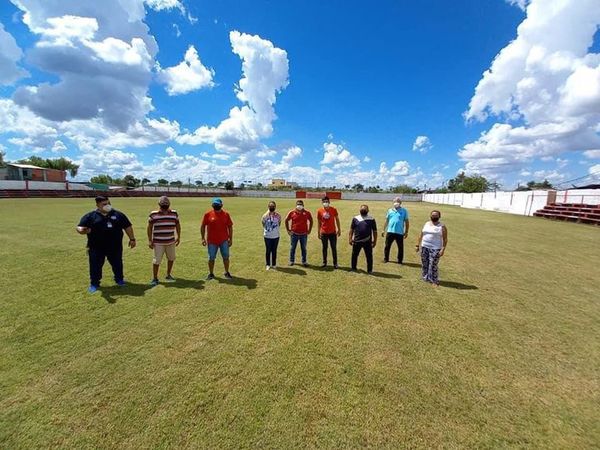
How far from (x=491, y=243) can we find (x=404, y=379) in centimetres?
1121

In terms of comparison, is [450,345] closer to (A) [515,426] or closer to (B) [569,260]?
(A) [515,426]

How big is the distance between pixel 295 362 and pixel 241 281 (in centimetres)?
325

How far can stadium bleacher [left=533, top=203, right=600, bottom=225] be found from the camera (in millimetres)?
21031

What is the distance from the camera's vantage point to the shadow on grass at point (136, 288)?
5.48 metres

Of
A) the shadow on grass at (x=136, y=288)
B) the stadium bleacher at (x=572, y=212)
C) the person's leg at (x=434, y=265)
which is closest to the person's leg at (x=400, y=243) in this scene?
the person's leg at (x=434, y=265)

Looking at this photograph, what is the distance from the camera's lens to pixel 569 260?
30.8ft

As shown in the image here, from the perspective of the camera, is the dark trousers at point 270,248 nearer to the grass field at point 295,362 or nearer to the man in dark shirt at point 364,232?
the grass field at point 295,362

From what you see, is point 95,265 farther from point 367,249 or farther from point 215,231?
point 367,249

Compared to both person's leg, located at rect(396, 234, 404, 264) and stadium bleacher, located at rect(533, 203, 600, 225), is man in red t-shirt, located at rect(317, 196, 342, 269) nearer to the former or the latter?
person's leg, located at rect(396, 234, 404, 264)

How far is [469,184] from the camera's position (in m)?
96.1

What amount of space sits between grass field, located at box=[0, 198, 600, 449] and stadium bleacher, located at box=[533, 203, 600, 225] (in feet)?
67.0

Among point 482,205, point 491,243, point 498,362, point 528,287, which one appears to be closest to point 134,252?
point 498,362

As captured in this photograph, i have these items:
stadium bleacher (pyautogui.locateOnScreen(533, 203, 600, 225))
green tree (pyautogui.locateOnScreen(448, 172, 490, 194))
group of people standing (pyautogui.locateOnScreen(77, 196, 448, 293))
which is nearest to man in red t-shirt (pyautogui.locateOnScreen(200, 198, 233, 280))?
group of people standing (pyautogui.locateOnScreen(77, 196, 448, 293))

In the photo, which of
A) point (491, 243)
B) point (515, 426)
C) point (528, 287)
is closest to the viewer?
point (515, 426)
